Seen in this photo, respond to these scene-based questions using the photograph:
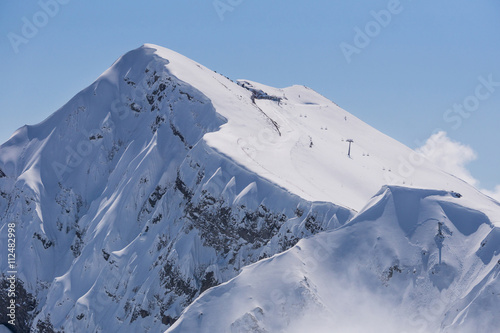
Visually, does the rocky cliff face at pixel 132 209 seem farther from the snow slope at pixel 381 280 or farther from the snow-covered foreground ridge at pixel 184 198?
the snow slope at pixel 381 280

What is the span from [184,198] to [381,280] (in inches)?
1069

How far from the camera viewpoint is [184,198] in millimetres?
68875

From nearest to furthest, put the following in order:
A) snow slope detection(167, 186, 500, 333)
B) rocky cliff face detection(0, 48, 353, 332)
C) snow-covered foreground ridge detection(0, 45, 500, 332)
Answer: snow slope detection(167, 186, 500, 333)
snow-covered foreground ridge detection(0, 45, 500, 332)
rocky cliff face detection(0, 48, 353, 332)

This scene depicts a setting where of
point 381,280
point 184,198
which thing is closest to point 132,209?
point 184,198

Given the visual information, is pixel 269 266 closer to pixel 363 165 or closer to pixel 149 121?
pixel 363 165

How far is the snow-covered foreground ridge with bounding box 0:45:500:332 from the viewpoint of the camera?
51906 mm

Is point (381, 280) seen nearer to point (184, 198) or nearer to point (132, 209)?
point (184, 198)

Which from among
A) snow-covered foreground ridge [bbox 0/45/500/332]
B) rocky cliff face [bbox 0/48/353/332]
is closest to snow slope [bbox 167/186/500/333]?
snow-covered foreground ridge [bbox 0/45/500/332]

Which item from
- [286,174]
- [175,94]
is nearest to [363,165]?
[286,174]

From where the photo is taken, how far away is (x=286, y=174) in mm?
65062

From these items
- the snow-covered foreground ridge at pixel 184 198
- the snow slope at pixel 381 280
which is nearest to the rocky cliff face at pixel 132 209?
the snow-covered foreground ridge at pixel 184 198

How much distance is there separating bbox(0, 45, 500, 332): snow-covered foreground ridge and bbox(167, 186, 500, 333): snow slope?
218 millimetres

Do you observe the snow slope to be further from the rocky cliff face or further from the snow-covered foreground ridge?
the rocky cliff face

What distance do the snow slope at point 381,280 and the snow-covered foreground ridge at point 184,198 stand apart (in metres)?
0.22
